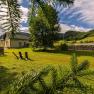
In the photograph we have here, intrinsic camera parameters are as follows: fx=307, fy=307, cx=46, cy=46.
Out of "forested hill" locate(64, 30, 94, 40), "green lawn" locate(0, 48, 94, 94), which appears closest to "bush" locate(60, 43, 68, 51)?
"forested hill" locate(64, 30, 94, 40)

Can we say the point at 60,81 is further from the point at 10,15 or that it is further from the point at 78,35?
the point at 78,35

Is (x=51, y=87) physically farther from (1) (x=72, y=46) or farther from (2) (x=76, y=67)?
(1) (x=72, y=46)

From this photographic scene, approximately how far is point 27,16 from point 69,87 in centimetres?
72

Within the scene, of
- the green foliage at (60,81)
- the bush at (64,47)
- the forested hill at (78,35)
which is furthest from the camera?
the forested hill at (78,35)

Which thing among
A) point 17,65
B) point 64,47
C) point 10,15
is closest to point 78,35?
point 64,47

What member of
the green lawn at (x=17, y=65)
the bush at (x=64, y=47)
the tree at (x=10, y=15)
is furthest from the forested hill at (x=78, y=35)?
the tree at (x=10, y=15)

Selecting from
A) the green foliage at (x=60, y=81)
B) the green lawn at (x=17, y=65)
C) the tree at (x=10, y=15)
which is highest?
the tree at (x=10, y=15)

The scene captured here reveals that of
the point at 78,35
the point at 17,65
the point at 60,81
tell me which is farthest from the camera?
the point at 78,35

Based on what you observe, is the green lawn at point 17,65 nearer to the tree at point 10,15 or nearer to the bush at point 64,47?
the tree at point 10,15

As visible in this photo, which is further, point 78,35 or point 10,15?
point 78,35

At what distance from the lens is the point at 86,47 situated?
260 ft

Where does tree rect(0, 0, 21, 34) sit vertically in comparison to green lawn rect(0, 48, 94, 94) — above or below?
above

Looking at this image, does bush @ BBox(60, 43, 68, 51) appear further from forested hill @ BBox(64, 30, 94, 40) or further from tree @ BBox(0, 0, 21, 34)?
tree @ BBox(0, 0, 21, 34)

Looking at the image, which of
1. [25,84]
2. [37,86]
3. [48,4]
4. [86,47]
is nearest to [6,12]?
[48,4]
